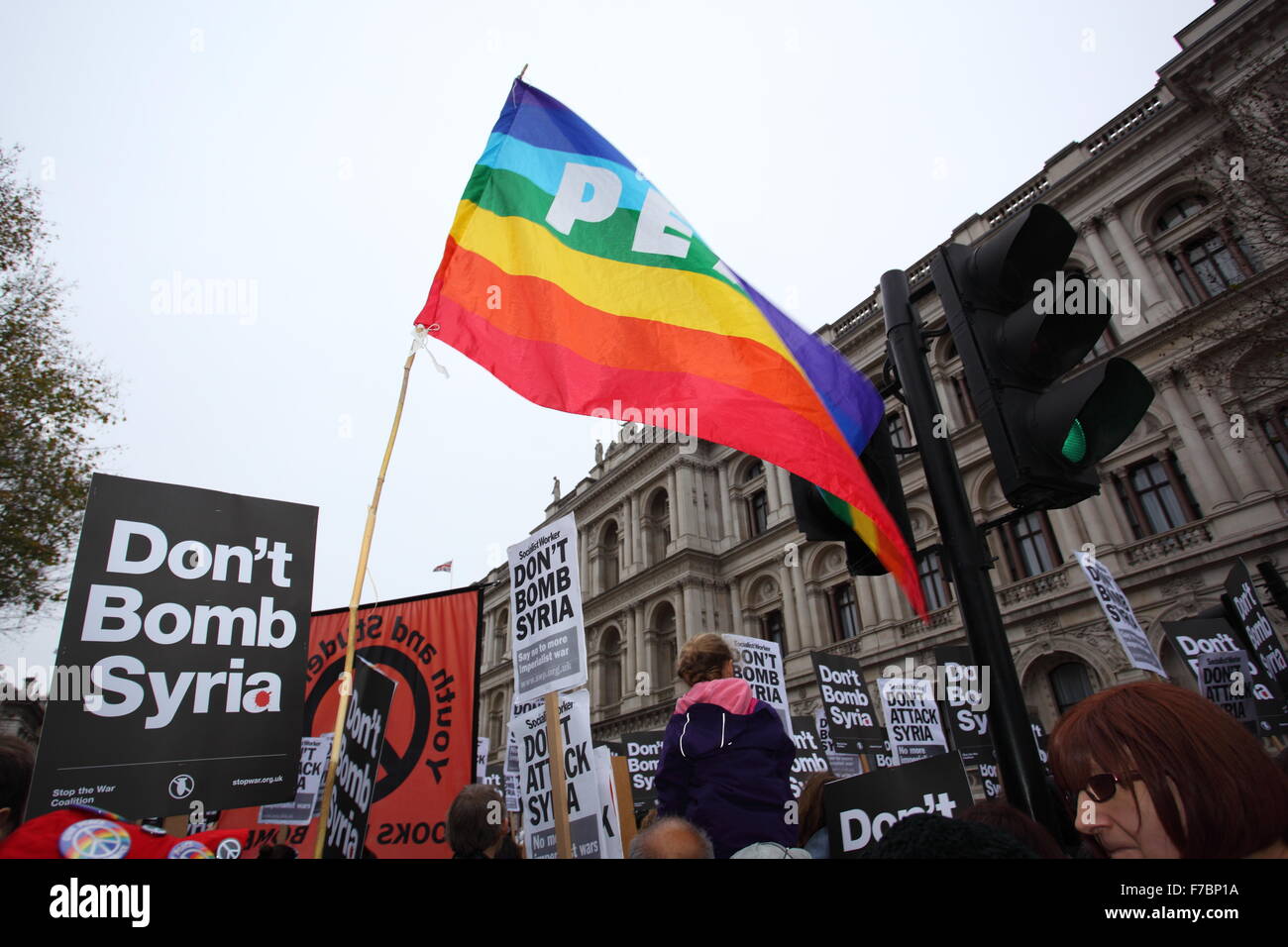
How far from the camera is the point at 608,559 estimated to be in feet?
113

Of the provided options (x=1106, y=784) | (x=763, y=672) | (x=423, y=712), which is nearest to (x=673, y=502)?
(x=763, y=672)

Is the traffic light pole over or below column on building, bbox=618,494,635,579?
below

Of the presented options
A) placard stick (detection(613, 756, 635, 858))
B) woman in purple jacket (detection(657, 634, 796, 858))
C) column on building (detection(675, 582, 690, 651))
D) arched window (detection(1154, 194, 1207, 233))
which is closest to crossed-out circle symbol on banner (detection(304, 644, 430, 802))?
woman in purple jacket (detection(657, 634, 796, 858))

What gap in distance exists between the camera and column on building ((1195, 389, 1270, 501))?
46.3 feet

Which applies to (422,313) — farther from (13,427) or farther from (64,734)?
(13,427)

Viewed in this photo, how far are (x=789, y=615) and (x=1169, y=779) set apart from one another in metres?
23.4

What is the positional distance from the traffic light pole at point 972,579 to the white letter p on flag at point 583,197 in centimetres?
235

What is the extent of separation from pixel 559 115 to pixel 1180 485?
1695cm

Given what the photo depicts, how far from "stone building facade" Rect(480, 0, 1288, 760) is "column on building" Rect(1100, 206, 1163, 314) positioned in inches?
1.4

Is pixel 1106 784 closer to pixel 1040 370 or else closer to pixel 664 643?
pixel 1040 370

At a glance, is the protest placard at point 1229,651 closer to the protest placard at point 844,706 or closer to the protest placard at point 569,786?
the protest placard at point 844,706

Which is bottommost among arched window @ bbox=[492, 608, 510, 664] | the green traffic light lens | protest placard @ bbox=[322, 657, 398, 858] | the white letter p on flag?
protest placard @ bbox=[322, 657, 398, 858]

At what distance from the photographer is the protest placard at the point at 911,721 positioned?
32.2 ft

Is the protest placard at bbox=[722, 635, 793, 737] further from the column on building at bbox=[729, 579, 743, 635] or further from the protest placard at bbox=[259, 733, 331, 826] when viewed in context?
the column on building at bbox=[729, 579, 743, 635]
